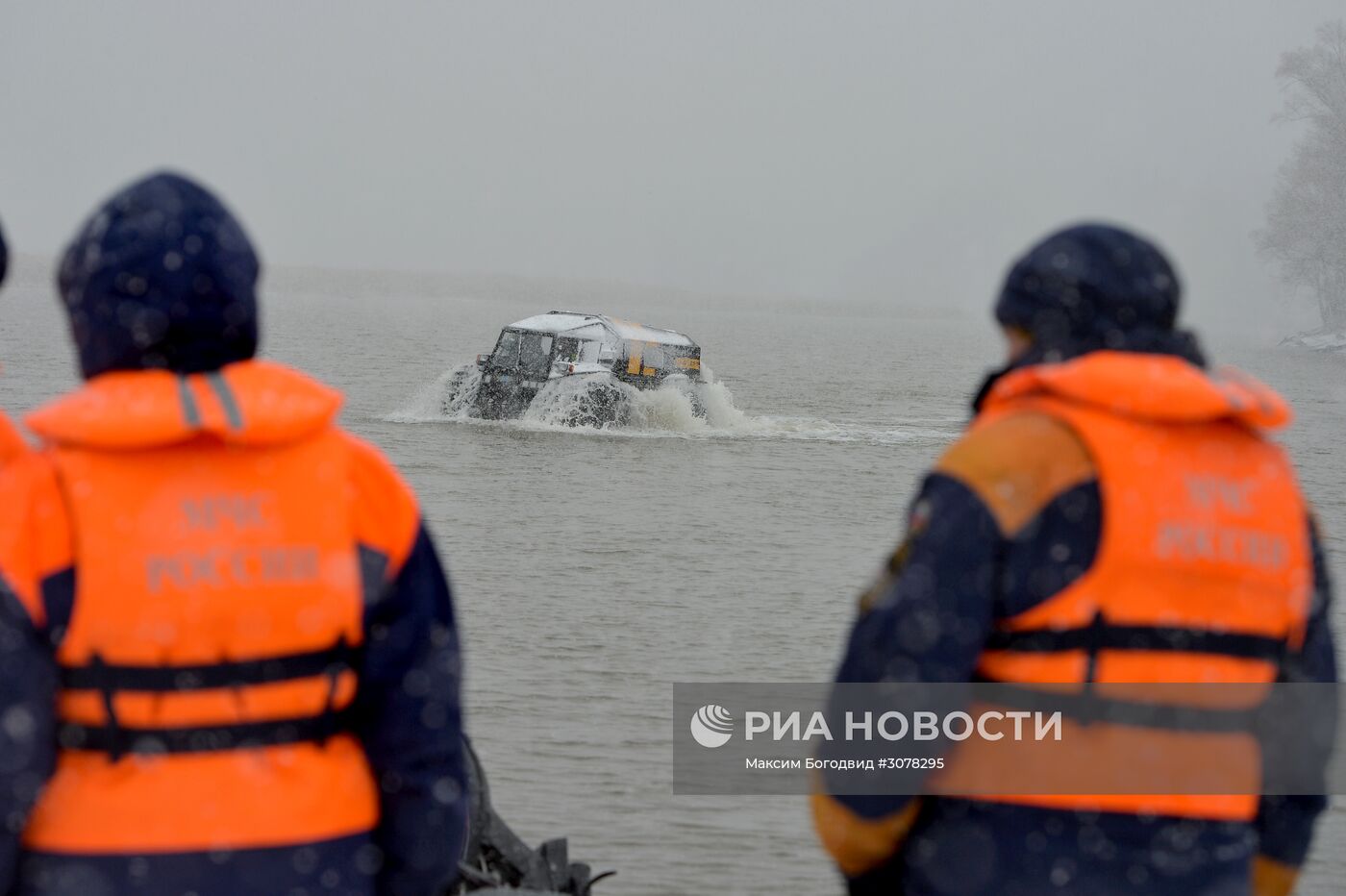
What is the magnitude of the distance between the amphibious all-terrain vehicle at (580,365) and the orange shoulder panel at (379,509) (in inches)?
1005

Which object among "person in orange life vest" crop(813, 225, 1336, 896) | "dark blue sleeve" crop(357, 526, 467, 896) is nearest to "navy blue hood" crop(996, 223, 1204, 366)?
"person in orange life vest" crop(813, 225, 1336, 896)

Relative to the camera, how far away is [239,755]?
2.29 metres

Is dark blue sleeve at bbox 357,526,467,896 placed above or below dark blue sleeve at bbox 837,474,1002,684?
below

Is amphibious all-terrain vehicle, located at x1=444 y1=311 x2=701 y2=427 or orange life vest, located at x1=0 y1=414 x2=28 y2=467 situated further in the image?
amphibious all-terrain vehicle, located at x1=444 y1=311 x2=701 y2=427

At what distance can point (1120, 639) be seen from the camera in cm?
247

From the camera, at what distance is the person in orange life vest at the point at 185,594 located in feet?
7.27

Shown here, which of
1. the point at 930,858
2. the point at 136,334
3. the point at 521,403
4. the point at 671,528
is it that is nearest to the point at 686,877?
the point at 930,858

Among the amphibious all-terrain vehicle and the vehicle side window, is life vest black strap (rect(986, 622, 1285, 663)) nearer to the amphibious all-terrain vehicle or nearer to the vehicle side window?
the amphibious all-terrain vehicle

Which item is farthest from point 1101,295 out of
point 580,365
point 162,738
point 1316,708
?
point 580,365

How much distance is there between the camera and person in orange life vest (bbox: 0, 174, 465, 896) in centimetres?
221

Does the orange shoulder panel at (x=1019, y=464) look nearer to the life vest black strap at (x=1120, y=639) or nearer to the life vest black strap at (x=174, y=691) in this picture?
the life vest black strap at (x=1120, y=639)

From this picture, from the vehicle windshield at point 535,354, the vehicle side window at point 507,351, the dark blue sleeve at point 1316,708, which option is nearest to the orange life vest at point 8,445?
the dark blue sleeve at point 1316,708

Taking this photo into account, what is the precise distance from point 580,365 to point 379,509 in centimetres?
2668

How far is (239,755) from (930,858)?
41.1 inches
